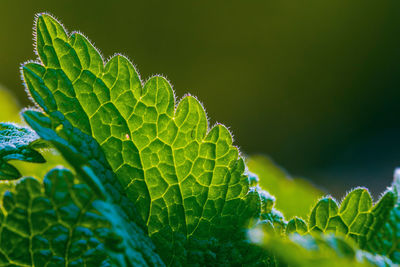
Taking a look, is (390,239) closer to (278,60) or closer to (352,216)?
(352,216)

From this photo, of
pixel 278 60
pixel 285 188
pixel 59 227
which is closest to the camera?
pixel 59 227

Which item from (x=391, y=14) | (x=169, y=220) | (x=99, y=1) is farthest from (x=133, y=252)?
(x=391, y=14)

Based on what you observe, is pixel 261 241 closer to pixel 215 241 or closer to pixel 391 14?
pixel 215 241

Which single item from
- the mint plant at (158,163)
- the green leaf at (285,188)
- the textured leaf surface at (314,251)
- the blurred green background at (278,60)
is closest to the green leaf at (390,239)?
the mint plant at (158,163)

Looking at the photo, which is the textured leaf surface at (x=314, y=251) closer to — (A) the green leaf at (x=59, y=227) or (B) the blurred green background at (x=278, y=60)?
(A) the green leaf at (x=59, y=227)

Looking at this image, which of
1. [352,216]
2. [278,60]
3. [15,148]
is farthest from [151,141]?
[278,60]

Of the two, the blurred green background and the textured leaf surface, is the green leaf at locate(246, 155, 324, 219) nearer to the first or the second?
the textured leaf surface

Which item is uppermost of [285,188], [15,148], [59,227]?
[285,188]
